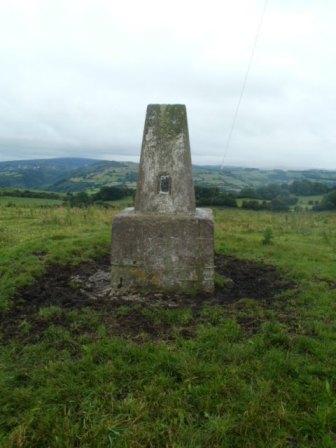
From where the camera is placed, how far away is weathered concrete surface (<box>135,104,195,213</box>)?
7.47 metres

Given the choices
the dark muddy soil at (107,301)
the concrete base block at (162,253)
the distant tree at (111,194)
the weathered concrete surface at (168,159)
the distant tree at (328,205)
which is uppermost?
the weathered concrete surface at (168,159)

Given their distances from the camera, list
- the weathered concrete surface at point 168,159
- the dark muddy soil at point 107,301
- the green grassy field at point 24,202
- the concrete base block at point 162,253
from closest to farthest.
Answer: the dark muddy soil at point 107,301
the concrete base block at point 162,253
the weathered concrete surface at point 168,159
the green grassy field at point 24,202

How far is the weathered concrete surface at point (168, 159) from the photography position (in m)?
7.47

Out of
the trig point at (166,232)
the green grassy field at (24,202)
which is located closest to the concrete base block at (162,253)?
the trig point at (166,232)

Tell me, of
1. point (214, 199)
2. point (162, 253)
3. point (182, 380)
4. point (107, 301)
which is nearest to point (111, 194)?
point (214, 199)

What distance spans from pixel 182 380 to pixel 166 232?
3030mm

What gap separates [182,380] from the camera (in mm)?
4512

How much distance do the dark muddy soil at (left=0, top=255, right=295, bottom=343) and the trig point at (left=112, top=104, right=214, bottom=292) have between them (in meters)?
0.31

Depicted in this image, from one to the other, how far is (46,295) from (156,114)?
142 inches

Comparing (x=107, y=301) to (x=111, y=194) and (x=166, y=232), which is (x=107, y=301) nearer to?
(x=166, y=232)

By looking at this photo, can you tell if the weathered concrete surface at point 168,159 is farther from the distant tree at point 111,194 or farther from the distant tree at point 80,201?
the distant tree at point 111,194

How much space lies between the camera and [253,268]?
9055 millimetres

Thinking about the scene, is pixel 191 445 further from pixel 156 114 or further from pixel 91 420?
pixel 156 114

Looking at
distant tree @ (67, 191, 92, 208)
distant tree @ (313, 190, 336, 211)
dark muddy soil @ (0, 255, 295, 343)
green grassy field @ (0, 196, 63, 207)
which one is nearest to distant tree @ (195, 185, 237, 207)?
distant tree @ (313, 190, 336, 211)
